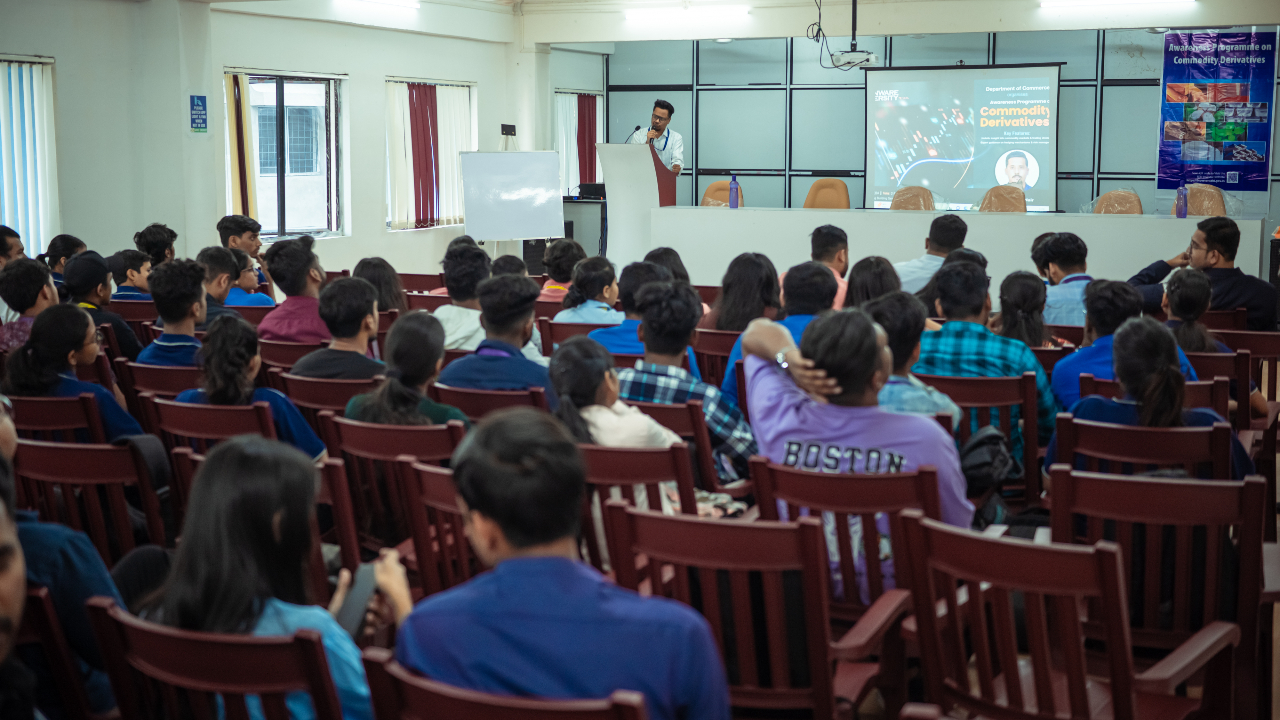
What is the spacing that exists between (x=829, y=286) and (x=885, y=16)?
21.6ft

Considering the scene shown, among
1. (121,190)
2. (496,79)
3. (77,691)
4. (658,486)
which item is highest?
(496,79)

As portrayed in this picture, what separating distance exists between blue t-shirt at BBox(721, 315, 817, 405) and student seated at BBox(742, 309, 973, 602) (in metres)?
1.14

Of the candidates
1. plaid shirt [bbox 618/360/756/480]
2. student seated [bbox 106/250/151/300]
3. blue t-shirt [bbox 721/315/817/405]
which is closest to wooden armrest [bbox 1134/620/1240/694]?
plaid shirt [bbox 618/360/756/480]

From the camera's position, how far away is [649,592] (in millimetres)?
2227

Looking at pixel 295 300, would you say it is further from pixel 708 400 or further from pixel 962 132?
pixel 962 132

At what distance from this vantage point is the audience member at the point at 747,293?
4.52 m

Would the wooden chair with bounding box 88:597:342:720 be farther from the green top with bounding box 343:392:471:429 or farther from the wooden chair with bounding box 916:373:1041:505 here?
the wooden chair with bounding box 916:373:1041:505

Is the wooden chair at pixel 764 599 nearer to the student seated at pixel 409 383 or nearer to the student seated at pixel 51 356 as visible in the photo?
the student seated at pixel 409 383

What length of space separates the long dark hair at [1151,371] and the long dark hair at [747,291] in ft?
5.88

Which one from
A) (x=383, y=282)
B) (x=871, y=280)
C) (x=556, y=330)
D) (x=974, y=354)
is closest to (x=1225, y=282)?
(x=871, y=280)

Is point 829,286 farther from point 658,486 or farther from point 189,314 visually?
point 189,314

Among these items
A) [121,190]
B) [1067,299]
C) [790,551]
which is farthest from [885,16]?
[790,551]

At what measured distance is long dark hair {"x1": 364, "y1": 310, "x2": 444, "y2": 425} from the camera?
9.62ft

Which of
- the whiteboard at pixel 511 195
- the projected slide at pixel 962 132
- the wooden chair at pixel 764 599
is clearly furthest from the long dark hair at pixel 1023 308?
the projected slide at pixel 962 132
